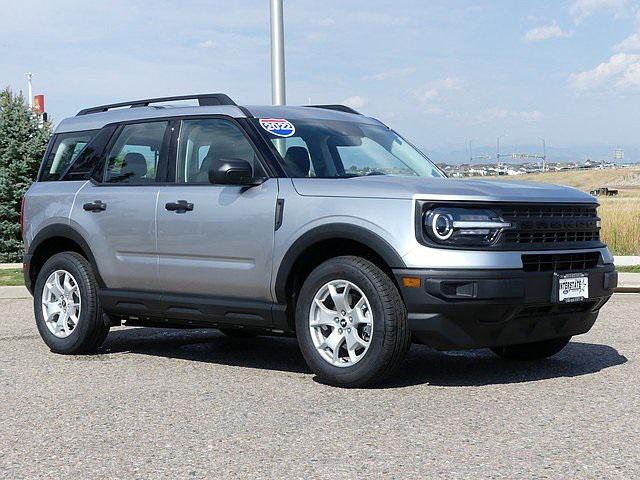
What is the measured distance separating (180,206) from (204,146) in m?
0.50

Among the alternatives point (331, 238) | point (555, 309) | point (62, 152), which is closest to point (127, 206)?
point (62, 152)

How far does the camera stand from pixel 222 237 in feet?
23.6

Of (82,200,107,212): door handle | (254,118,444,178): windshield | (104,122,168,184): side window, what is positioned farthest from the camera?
(82,200,107,212): door handle

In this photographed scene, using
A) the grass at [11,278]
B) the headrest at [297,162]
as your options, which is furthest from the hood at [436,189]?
the grass at [11,278]

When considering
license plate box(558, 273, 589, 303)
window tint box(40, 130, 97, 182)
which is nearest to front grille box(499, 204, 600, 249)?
license plate box(558, 273, 589, 303)

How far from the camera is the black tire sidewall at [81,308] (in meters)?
8.11

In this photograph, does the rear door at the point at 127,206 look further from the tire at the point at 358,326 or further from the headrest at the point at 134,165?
the tire at the point at 358,326

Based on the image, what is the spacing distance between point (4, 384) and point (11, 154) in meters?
16.8

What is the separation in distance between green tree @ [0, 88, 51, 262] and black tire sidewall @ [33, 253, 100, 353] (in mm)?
14226

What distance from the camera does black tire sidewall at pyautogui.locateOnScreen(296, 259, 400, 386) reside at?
6.34 metres

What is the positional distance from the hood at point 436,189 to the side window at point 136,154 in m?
1.46

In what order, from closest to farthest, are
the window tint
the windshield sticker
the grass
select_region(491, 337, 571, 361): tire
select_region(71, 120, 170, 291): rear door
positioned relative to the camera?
the windshield sticker
select_region(491, 337, 571, 361): tire
select_region(71, 120, 170, 291): rear door
the window tint
the grass

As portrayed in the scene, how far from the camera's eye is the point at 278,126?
7398 millimetres

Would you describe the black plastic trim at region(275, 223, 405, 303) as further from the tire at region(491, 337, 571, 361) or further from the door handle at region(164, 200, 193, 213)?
the tire at region(491, 337, 571, 361)
